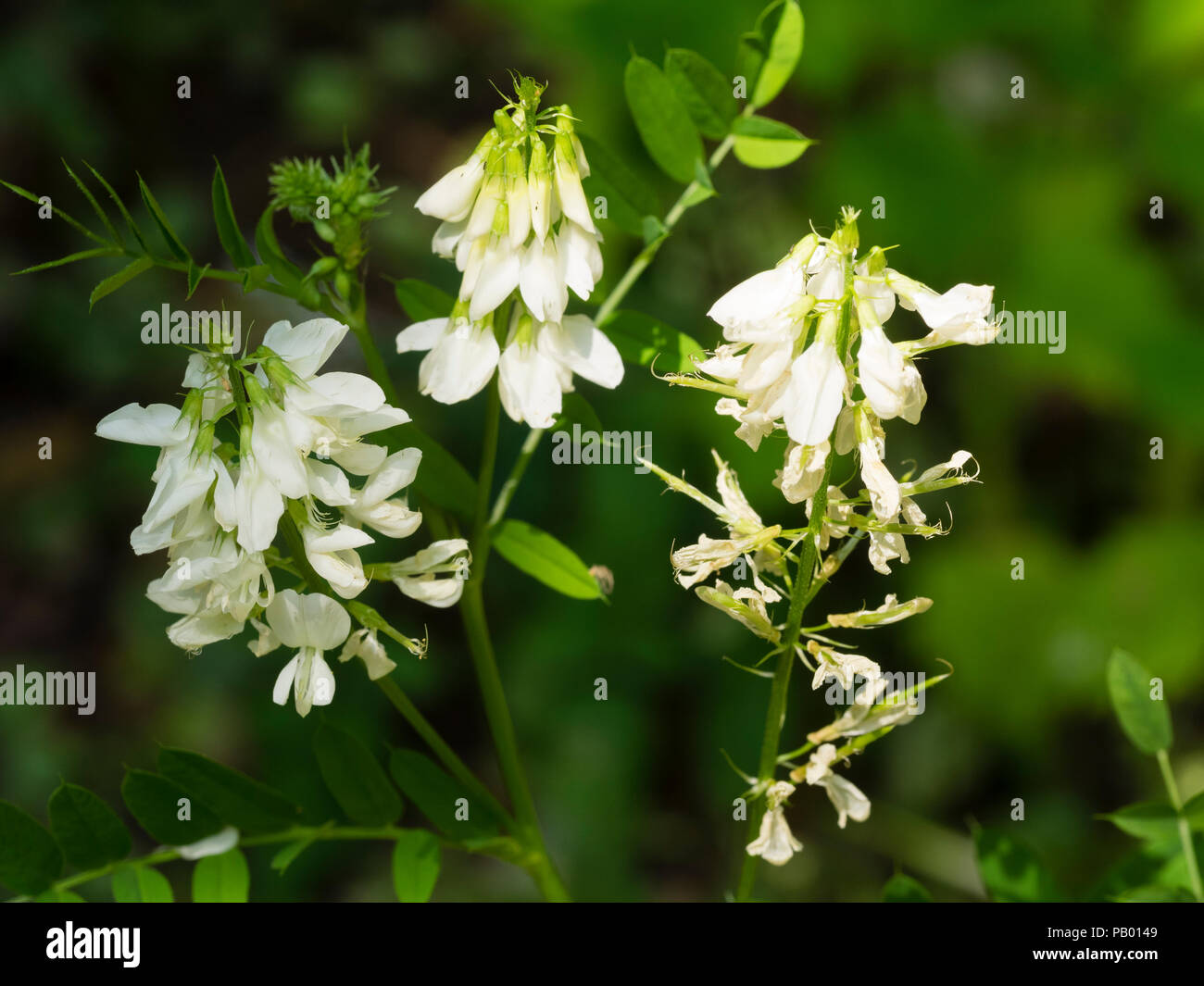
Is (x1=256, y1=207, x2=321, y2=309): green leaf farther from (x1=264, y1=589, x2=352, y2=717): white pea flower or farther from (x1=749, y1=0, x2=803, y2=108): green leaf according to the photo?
(x1=749, y1=0, x2=803, y2=108): green leaf

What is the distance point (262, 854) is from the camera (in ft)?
6.97

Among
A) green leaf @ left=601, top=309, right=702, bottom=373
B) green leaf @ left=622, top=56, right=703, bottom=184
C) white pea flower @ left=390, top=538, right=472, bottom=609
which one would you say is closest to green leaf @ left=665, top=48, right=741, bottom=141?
green leaf @ left=622, top=56, right=703, bottom=184

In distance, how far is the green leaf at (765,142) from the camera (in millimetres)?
1287

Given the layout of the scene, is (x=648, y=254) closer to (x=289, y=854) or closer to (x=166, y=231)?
(x=166, y=231)

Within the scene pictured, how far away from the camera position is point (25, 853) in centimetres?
121

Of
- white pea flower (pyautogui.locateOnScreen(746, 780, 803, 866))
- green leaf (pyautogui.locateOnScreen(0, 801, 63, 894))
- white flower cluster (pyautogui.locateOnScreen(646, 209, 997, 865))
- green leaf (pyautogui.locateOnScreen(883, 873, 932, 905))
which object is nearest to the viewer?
white flower cluster (pyautogui.locateOnScreen(646, 209, 997, 865))

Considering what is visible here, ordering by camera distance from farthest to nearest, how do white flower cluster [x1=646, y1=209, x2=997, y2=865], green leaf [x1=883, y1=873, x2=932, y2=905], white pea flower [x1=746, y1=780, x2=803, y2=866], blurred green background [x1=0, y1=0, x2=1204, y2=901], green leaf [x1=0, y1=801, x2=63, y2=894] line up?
1. blurred green background [x1=0, y1=0, x2=1204, y2=901]
2. green leaf [x1=883, y1=873, x2=932, y2=905]
3. green leaf [x1=0, y1=801, x2=63, y2=894]
4. white pea flower [x1=746, y1=780, x2=803, y2=866]
5. white flower cluster [x1=646, y1=209, x2=997, y2=865]

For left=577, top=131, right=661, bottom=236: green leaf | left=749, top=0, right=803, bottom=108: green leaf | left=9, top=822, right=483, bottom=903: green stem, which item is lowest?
left=9, top=822, right=483, bottom=903: green stem

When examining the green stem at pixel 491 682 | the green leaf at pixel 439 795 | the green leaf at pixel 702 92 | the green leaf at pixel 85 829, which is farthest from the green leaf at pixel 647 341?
the green leaf at pixel 85 829

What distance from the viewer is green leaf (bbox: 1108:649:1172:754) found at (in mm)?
1388

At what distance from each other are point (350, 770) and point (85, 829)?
282 mm

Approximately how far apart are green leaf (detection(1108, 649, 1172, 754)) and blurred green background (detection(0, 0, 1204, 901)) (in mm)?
861

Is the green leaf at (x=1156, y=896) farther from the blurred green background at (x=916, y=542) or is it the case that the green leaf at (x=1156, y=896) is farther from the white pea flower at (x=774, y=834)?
the blurred green background at (x=916, y=542)
